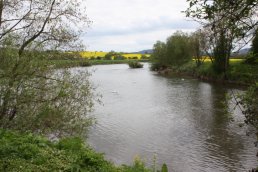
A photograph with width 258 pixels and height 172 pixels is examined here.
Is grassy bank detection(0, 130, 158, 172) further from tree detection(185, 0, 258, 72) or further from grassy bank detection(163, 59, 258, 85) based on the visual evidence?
grassy bank detection(163, 59, 258, 85)

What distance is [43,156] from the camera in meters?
9.29

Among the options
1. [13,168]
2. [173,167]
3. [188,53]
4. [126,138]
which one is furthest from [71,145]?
[188,53]

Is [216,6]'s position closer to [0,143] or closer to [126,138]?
[0,143]

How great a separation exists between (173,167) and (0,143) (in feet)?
29.7

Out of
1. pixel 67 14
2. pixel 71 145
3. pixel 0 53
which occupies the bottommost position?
pixel 71 145

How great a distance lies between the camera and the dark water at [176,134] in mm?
17156

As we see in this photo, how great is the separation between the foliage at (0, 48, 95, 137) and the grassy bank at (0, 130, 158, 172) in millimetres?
1458

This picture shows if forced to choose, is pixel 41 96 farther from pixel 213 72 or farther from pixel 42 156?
pixel 213 72

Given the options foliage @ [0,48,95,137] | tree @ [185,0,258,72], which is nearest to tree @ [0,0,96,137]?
foliage @ [0,48,95,137]

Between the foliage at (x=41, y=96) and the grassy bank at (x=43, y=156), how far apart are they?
1458mm

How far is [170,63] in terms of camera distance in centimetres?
8125

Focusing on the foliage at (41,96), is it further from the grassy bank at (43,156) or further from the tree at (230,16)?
the tree at (230,16)

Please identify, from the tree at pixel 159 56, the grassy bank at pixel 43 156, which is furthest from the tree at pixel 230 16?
the tree at pixel 159 56

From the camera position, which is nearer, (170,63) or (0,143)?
(0,143)
